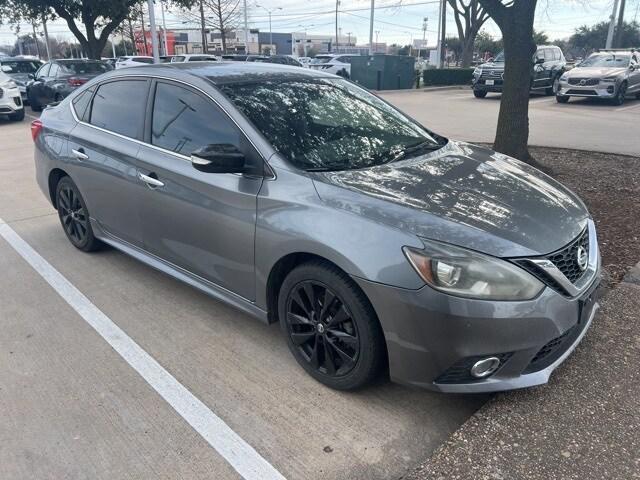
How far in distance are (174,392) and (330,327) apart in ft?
3.12

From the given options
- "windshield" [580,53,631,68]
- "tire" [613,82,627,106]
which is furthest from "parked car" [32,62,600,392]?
"windshield" [580,53,631,68]

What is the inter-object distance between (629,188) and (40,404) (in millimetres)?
6512

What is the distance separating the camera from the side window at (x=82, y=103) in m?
4.61

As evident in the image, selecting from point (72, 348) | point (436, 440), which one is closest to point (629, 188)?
point (436, 440)

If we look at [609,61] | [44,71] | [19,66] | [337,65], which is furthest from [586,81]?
[19,66]

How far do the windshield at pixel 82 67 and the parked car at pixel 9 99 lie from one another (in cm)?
144

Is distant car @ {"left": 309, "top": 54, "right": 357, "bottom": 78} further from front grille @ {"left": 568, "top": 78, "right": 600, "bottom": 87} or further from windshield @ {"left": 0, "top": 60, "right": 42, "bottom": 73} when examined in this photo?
windshield @ {"left": 0, "top": 60, "right": 42, "bottom": 73}

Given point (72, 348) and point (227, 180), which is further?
point (72, 348)

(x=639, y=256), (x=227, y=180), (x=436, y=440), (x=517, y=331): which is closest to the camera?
(x=517, y=331)

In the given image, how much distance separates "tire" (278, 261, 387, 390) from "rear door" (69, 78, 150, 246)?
1.59 metres

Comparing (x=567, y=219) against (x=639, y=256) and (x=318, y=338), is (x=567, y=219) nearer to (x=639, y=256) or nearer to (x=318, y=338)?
(x=318, y=338)

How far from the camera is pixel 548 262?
8.21ft

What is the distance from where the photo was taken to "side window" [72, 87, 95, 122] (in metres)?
4.61

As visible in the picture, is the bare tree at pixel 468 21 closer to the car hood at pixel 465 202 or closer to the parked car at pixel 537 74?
the parked car at pixel 537 74
